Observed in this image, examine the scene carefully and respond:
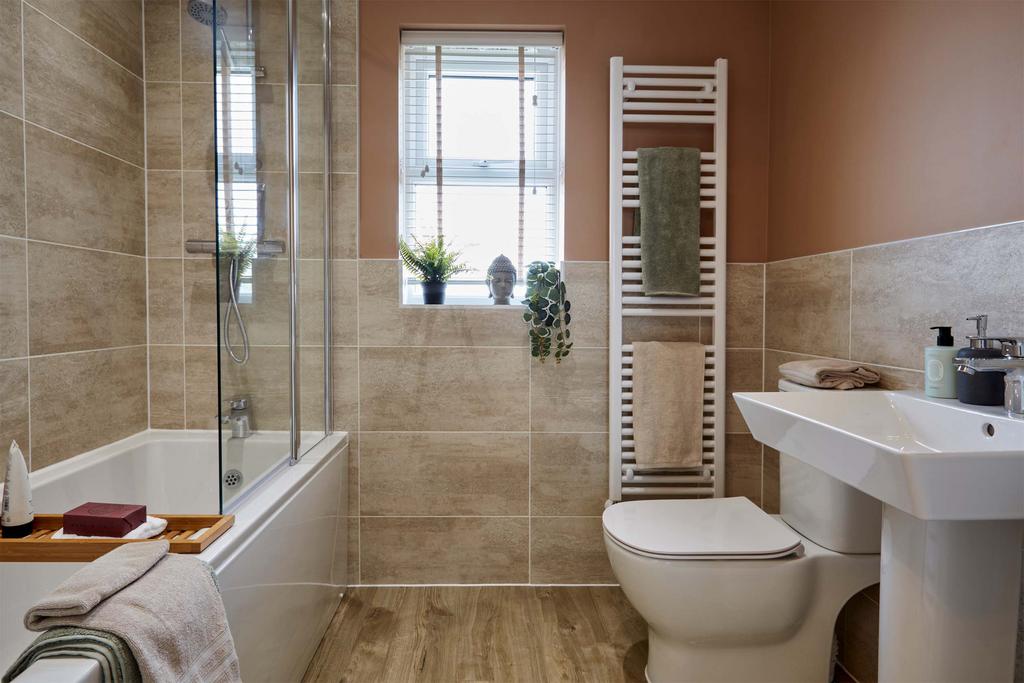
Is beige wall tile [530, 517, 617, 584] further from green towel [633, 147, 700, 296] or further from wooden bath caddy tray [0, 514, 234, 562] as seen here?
wooden bath caddy tray [0, 514, 234, 562]

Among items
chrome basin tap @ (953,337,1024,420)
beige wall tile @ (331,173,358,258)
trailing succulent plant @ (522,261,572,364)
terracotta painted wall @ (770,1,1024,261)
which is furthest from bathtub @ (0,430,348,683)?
terracotta painted wall @ (770,1,1024,261)

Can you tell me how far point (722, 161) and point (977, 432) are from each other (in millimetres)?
1398

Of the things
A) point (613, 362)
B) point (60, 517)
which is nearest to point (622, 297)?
point (613, 362)

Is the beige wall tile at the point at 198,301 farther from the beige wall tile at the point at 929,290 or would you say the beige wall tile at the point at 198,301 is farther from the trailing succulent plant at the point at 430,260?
the beige wall tile at the point at 929,290

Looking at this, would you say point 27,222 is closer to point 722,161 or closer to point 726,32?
point 722,161

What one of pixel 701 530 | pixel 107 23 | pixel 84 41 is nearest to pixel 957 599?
pixel 701 530

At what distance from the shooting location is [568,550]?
2352 mm

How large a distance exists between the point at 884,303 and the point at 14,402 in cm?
241

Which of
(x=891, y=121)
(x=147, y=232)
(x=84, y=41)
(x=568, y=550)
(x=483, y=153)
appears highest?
(x=84, y=41)

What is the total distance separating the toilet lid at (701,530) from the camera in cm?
155

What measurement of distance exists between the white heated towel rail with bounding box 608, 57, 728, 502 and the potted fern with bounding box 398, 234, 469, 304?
0.63 metres

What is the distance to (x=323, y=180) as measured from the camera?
2.17m

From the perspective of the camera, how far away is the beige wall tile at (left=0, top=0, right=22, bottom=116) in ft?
5.16

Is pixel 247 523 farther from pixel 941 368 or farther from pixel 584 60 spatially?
pixel 584 60
